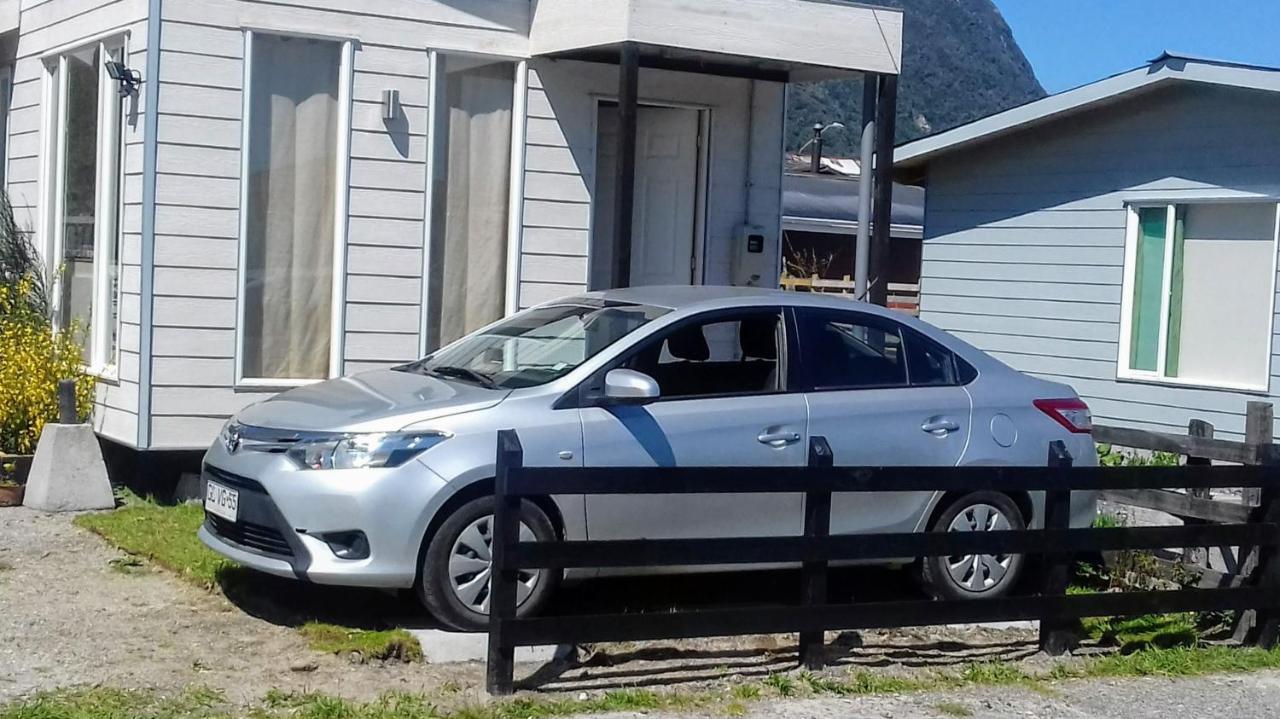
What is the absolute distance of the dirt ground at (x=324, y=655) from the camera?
6.47 metres

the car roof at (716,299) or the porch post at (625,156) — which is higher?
the porch post at (625,156)

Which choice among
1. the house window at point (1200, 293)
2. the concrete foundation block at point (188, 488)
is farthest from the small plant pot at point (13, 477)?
the house window at point (1200, 293)

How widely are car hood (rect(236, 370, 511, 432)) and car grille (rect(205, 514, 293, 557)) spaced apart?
0.47m

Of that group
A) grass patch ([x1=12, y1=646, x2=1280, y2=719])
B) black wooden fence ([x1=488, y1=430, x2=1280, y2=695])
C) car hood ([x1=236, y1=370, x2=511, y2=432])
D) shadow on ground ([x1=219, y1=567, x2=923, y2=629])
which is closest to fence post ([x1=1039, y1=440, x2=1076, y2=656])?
black wooden fence ([x1=488, y1=430, x2=1280, y2=695])

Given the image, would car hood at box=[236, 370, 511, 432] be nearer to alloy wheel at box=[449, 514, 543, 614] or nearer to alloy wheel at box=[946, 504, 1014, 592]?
alloy wheel at box=[449, 514, 543, 614]

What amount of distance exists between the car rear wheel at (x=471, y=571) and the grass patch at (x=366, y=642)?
0.66 feet

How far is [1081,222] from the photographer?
45.4 feet

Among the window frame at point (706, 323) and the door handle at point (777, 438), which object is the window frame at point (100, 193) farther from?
the door handle at point (777, 438)

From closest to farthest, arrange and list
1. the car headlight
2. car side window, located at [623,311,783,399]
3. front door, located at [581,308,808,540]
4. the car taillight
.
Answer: the car headlight, front door, located at [581,308,808,540], car side window, located at [623,311,783,399], the car taillight

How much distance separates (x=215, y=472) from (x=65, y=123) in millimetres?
4875

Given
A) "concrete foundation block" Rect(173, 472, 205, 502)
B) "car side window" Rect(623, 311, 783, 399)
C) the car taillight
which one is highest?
"car side window" Rect(623, 311, 783, 399)

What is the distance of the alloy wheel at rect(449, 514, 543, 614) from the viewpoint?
22.9 ft

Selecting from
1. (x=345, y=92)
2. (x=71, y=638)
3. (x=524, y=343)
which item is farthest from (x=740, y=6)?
(x=71, y=638)

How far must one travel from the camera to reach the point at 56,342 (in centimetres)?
1068
